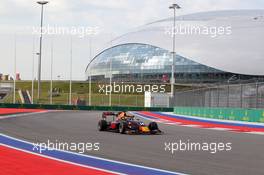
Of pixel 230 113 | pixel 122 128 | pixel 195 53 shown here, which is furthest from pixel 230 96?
pixel 195 53

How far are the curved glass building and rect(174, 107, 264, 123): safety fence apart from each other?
3982 cm

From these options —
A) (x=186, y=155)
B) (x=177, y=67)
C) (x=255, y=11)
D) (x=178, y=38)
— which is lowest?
(x=186, y=155)

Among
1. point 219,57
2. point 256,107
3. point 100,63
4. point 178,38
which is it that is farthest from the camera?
point 100,63

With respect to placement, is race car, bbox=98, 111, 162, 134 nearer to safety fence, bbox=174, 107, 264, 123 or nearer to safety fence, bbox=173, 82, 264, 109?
safety fence, bbox=174, 107, 264, 123

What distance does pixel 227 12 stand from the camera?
9106 centimetres

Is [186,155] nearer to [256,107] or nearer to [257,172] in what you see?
[257,172]

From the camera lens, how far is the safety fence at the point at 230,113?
23483 millimetres

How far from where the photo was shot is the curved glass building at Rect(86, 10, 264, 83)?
7394 centimetres

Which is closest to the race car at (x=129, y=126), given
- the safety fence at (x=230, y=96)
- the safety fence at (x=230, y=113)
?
the safety fence at (x=230, y=113)

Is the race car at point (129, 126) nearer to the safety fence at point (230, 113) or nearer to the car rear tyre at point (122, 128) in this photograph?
the car rear tyre at point (122, 128)

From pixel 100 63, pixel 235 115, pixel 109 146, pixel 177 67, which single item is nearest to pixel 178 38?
pixel 177 67

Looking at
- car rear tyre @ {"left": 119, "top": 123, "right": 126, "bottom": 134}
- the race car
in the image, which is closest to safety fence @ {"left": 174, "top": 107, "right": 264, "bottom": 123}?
the race car

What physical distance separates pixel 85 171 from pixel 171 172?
1.39m

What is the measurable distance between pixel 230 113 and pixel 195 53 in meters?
51.3
